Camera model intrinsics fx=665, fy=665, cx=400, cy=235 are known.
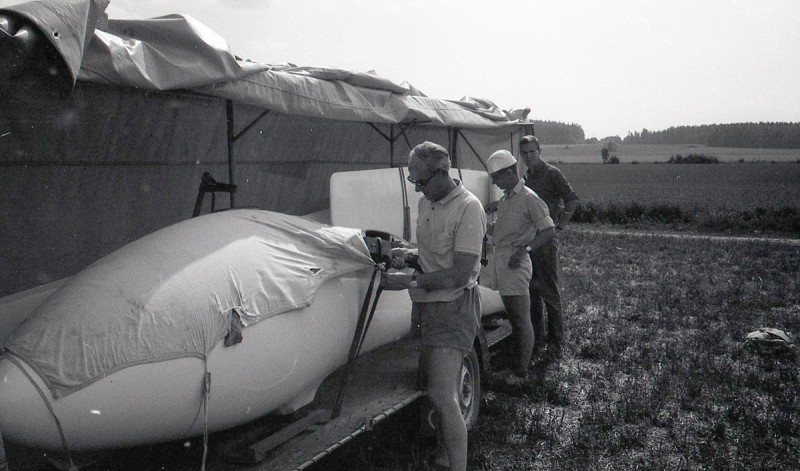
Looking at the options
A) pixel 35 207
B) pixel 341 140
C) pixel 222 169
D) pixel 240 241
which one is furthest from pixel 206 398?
pixel 341 140

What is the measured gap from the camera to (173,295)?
2.82 m

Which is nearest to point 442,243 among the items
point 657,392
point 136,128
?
point 136,128

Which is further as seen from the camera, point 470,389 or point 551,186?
point 551,186

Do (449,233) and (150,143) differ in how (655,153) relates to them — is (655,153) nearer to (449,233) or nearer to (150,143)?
(150,143)

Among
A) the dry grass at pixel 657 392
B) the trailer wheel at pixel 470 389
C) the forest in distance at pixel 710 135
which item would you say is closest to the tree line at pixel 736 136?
the forest in distance at pixel 710 135

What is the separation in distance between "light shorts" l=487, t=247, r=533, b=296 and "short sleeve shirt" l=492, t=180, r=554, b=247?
0.10m

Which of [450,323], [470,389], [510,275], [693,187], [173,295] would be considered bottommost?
[693,187]

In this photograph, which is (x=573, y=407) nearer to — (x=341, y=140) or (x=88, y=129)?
(x=341, y=140)

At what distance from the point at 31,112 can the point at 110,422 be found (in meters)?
1.92

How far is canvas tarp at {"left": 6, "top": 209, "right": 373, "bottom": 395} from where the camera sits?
8.48ft

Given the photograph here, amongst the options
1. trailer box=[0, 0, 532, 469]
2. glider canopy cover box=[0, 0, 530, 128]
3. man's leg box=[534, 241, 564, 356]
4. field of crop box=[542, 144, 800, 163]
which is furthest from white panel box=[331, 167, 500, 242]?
field of crop box=[542, 144, 800, 163]

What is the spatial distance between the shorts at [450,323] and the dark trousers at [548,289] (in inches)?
114

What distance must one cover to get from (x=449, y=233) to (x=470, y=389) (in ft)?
4.89

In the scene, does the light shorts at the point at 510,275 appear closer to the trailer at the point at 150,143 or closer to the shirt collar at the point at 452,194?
the trailer at the point at 150,143
